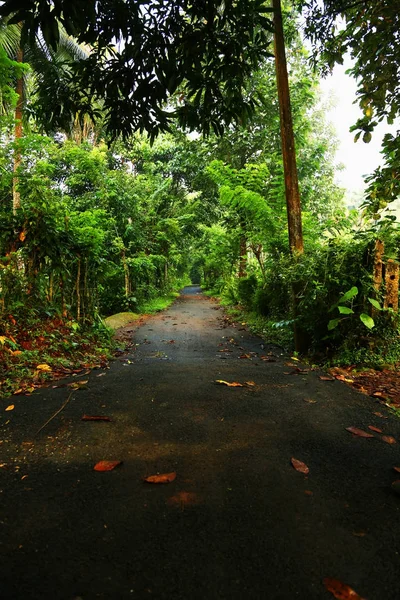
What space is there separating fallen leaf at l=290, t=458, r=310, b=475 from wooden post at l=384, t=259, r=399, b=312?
334 centimetres

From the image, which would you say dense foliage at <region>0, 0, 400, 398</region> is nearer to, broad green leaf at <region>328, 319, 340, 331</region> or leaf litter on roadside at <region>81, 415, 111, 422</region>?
broad green leaf at <region>328, 319, 340, 331</region>

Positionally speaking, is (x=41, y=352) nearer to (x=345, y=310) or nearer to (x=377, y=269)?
(x=345, y=310)

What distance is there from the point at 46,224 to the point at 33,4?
135 inches

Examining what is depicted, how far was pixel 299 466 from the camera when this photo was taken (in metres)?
2.00

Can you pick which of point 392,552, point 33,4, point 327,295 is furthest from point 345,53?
point 392,552

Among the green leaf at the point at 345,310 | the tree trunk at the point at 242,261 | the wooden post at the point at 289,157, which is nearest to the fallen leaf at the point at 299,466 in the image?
the green leaf at the point at 345,310

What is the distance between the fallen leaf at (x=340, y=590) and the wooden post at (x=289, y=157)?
4806 millimetres

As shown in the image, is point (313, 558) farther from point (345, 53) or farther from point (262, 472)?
point (345, 53)

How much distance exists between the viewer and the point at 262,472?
6.31 feet

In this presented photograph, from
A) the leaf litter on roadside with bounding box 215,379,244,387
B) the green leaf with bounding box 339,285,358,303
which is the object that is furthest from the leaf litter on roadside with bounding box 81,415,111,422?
the green leaf with bounding box 339,285,358,303

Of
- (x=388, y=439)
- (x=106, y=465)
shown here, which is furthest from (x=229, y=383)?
(x=106, y=465)

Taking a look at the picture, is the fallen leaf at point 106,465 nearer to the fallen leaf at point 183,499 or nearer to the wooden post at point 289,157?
the fallen leaf at point 183,499

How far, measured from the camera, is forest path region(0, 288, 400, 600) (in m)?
1.21

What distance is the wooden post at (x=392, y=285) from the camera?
4.60 meters
